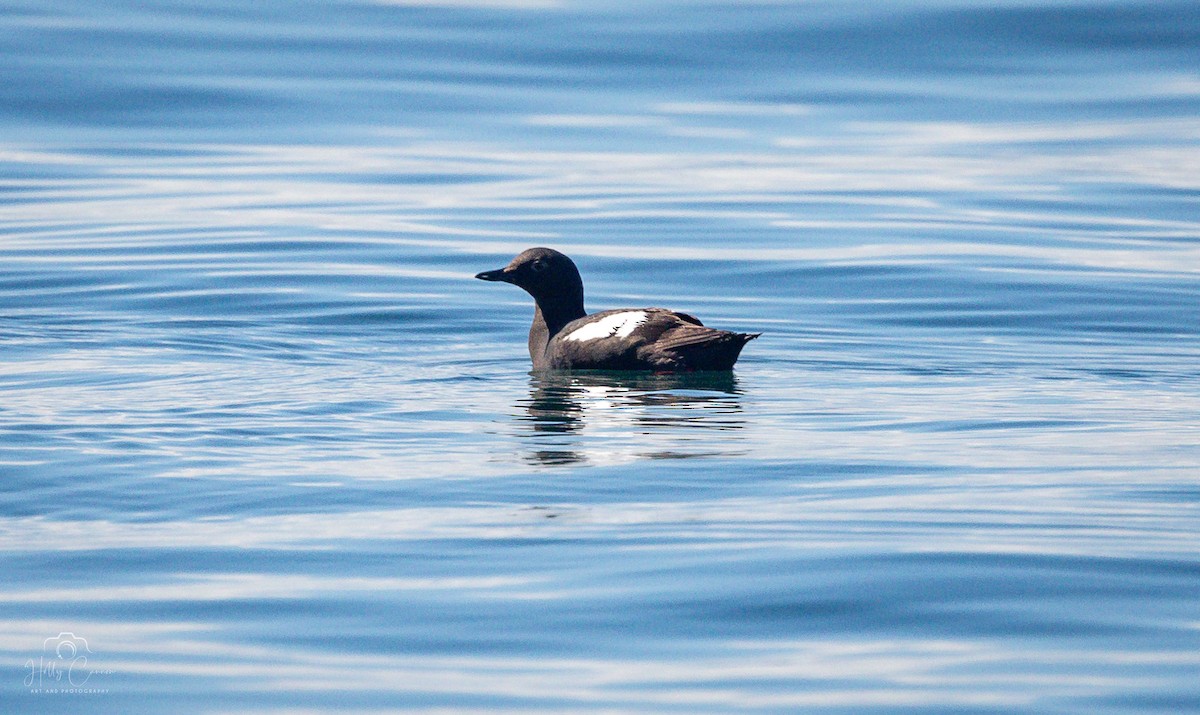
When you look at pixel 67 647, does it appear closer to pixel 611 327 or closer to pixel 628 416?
pixel 628 416

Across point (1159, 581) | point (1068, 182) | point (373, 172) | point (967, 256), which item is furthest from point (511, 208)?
point (1159, 581)

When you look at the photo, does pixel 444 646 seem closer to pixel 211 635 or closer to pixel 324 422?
pixel 211 635

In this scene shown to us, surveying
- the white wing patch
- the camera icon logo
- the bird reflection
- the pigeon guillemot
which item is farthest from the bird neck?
the camera icon logo

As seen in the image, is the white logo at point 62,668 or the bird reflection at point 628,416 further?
the bird reflection at point 628,416

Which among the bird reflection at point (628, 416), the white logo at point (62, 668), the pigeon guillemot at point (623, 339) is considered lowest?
the white logo at point (62, 668)

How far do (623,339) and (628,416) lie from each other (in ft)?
5.64

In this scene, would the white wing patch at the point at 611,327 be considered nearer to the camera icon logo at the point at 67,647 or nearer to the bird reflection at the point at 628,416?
the bird reflection at the point at 628,416

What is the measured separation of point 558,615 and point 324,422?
382 centimetres

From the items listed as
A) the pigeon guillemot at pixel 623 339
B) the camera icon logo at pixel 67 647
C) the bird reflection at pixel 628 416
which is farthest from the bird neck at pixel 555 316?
the camera icon logo at pixel 67 647

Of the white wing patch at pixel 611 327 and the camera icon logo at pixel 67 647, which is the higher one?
the white wing patch at pixel 611 327

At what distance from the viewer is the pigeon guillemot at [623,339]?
1120 cm

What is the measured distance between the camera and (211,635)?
5668mm

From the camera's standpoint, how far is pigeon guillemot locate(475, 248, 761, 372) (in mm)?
11203

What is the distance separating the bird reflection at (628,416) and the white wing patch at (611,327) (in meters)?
0.27
